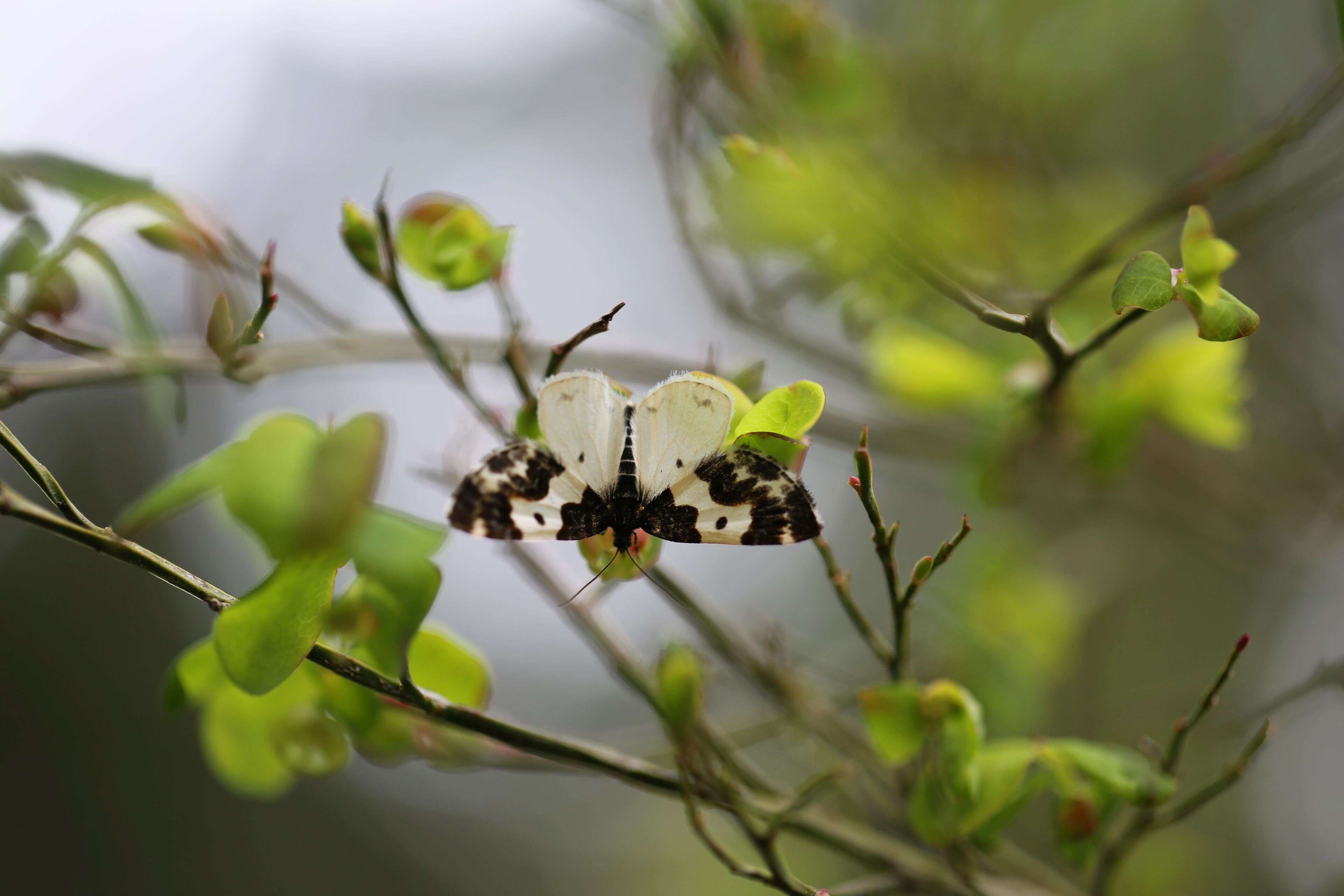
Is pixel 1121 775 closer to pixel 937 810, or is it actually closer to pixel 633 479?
pixel 937 810

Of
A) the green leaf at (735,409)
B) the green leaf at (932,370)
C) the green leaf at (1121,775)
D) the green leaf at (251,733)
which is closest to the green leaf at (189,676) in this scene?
the green leaf at (251,733)

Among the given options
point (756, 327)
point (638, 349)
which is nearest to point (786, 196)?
point (638, 349)

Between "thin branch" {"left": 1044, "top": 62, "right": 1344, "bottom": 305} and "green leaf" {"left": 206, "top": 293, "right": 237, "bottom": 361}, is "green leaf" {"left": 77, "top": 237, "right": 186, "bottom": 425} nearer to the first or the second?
"green leaf" {"left": 206, "top": 293, "right": 237, "bottom": 361}

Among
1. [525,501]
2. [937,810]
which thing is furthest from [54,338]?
[937,810]

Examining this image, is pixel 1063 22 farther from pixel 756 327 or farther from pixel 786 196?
pixel 786 196

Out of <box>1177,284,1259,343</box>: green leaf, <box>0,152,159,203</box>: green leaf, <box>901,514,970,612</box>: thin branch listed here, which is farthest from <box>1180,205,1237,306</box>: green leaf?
<box>0,152,159,203</box>: green leaf

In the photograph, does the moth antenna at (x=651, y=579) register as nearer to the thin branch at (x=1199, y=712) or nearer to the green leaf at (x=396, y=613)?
the green leaf at (x=396, y=613)
